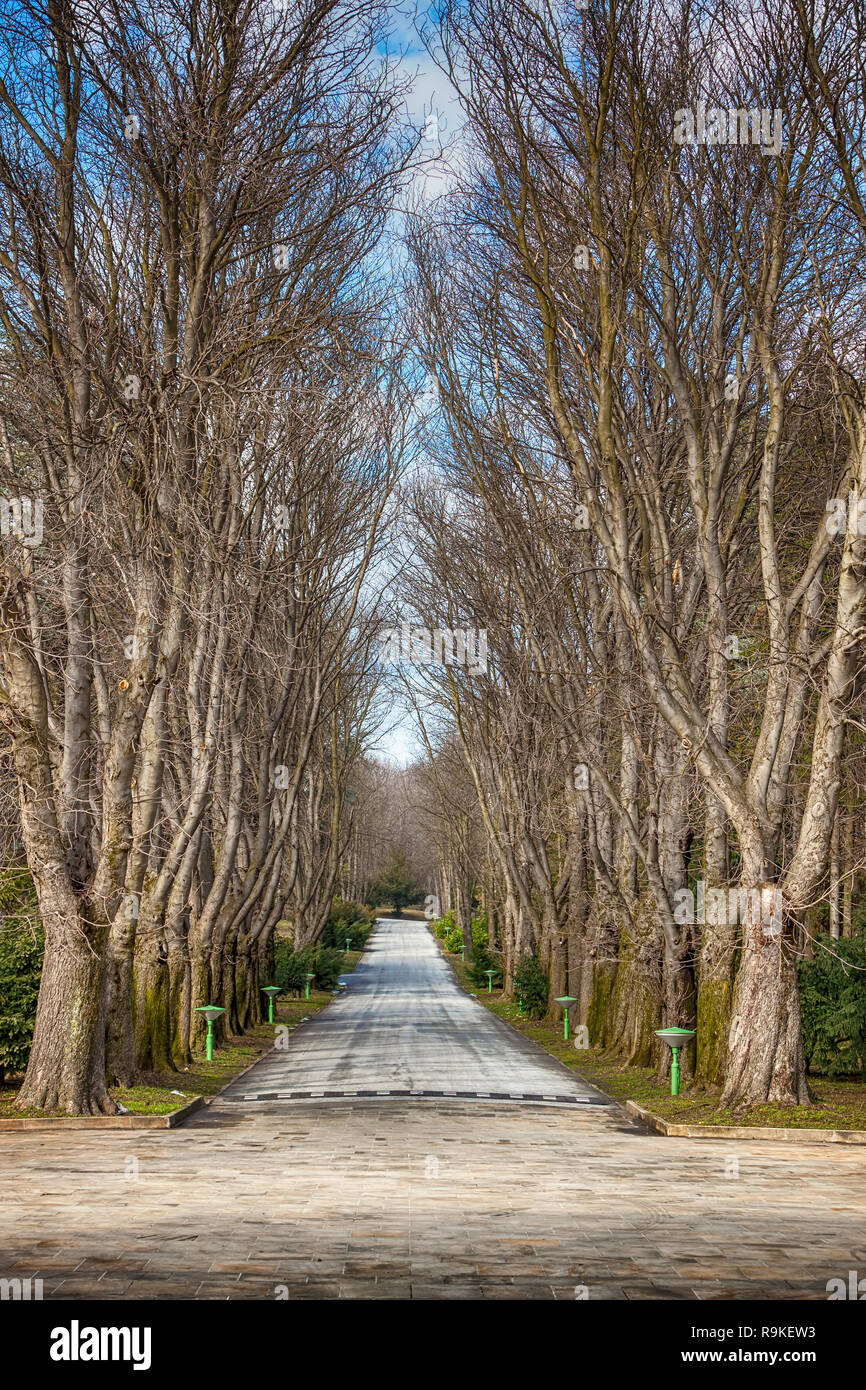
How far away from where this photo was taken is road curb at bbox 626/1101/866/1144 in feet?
45.1

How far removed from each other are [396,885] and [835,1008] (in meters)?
94.6

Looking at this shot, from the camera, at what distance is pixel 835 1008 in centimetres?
2084

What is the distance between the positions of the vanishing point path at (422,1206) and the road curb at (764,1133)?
198 mm

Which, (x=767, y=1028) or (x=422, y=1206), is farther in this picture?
(x=767, y=1028)

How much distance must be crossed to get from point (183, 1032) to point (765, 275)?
14634 millimetres

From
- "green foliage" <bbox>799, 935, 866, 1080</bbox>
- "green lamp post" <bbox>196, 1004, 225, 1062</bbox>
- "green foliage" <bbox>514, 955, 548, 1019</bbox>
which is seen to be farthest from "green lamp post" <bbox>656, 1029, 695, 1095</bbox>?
"green foliage" <bbox>514, 955, 548, 1019</bbox>

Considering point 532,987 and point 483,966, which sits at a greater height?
point 532,987

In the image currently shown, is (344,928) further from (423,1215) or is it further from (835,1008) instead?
(423,1215)

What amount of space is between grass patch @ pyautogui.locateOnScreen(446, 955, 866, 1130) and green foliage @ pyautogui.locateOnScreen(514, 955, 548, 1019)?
2.36 metres

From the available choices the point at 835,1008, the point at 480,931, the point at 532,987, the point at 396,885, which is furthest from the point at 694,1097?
the point at 396,885

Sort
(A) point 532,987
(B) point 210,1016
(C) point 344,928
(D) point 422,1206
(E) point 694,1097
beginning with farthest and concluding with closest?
(C) point 344,928 → (A) point 532,987 → (B) point 210,1016 → (E) point 694,1097 → (D) point 422,1206

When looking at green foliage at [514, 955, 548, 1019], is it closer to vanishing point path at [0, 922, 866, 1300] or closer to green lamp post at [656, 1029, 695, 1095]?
vanishing point path at [0, 922, 866, 1300]

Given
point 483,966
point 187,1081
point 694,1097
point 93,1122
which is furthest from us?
point 483,966

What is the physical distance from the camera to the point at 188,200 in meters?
15.1
